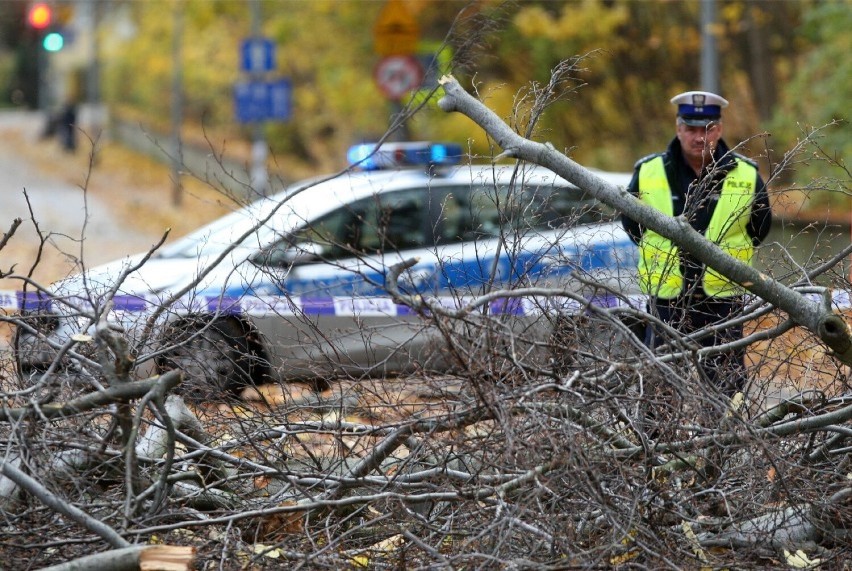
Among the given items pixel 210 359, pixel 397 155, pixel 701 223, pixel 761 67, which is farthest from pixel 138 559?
pixel 761 67

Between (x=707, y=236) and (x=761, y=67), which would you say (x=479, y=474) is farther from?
(x=761, y=67)

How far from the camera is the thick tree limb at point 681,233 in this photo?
13.4ft

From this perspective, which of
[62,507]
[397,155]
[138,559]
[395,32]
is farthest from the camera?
[395,32]

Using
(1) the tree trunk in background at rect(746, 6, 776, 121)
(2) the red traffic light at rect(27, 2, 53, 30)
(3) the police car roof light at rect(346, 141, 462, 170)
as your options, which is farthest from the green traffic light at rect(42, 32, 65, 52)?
(3) the police car roof light at rect(346, 141, 462, 170)

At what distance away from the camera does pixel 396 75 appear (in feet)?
42.5

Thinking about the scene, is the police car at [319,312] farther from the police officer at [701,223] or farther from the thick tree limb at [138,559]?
the thick tree limb at [138,559]

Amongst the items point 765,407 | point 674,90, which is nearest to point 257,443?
point 765,407

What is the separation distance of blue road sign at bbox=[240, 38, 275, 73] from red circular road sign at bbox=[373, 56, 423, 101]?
17.9 ft

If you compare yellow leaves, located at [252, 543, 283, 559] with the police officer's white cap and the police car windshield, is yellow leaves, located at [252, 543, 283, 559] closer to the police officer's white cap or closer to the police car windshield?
the police officer's white cap

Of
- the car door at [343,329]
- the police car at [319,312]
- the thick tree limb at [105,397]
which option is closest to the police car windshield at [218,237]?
the car door at [343,329]

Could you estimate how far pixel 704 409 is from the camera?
151 inches

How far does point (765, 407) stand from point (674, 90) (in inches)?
698

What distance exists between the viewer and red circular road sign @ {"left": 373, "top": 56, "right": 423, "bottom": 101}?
12.9 meters

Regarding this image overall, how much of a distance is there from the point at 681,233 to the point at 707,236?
1.06 metres
